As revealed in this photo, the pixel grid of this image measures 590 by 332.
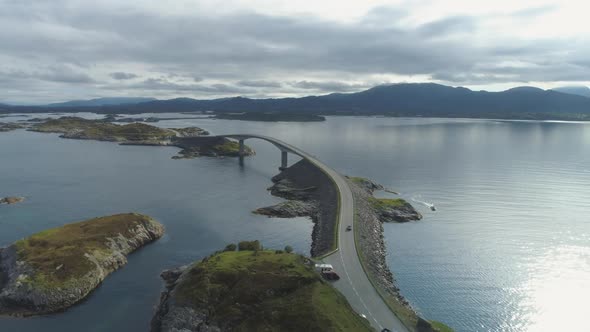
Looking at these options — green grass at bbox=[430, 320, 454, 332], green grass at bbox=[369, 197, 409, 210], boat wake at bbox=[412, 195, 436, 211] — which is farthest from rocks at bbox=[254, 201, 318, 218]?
green grass at bbox=[430, 320, 454, 332]

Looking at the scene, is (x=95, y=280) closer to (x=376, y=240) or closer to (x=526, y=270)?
(x=376, y=240)

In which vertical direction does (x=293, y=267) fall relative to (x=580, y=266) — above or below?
above

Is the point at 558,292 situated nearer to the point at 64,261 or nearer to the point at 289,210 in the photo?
the point at 289,210

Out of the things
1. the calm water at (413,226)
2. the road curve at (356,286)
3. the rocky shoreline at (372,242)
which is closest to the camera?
the road curve at (356,286)

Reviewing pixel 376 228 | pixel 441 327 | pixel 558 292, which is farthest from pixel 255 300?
pixel 558 292

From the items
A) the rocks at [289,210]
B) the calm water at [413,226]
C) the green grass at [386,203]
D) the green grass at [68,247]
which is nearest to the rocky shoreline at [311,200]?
the rocks at [289,210]

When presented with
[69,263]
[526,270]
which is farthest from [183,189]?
[526,270]

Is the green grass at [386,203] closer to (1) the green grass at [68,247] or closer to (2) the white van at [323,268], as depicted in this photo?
(2) the white van at [323,268]
